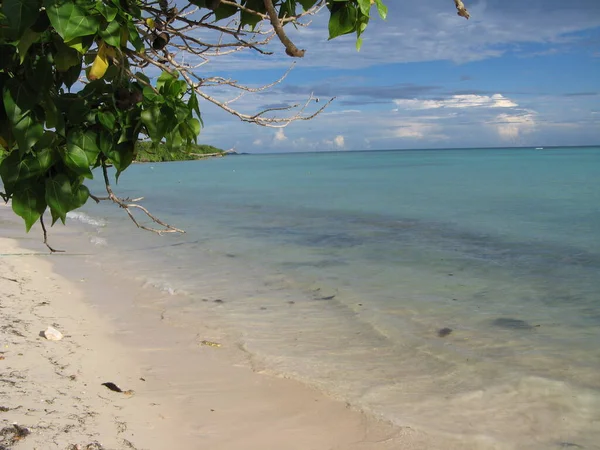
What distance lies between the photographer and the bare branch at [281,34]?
1.55 meters

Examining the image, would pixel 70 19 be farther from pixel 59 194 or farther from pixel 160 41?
pixel 160 41

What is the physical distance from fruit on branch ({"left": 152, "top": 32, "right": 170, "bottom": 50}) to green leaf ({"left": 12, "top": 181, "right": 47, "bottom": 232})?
0.59 m

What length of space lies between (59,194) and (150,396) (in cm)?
372

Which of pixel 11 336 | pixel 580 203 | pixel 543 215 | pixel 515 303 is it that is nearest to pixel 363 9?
pixel 11 336

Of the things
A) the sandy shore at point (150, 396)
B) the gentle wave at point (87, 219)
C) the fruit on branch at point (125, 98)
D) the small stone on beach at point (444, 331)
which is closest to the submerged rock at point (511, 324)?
the small stone on beach at point (444, 331)

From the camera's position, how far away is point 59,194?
60.7 inches

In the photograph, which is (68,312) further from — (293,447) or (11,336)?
(293,447)

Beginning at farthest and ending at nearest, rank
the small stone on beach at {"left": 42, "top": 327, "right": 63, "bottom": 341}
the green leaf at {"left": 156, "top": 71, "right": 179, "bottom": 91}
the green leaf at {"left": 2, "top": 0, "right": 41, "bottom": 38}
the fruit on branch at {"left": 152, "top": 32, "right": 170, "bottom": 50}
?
the small stone on beach at {"left": 42, "top": 327, "right": 63, "bottom": 341} → the fruit on branch at {"left": 152, "top": 32, "right": 170, "bottom": 50} → the green leaf at {"left": 156, "top": 71, "right": 179, "bottom": 91} → the green leaf at {"left": 2, "top": 0, "right": 41, "bottom": 38}

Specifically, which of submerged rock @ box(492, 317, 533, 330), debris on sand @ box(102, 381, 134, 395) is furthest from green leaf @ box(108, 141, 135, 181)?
submerged rock @ box(492, 317, 533, 330)

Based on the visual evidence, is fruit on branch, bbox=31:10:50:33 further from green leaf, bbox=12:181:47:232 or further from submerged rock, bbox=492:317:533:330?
submerged rock, bbox=492:317:533:330

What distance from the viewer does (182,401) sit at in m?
4.90

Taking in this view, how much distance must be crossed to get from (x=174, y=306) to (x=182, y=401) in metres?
3.19

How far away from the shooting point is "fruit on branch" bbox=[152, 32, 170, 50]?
1924 mm

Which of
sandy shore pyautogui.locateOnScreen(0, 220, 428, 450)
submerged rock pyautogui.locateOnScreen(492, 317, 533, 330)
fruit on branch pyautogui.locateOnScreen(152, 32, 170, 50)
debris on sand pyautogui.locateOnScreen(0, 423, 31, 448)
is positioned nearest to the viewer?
fruit on branch pyautogui.locateOnScreen(152, 32, 170, 50)
